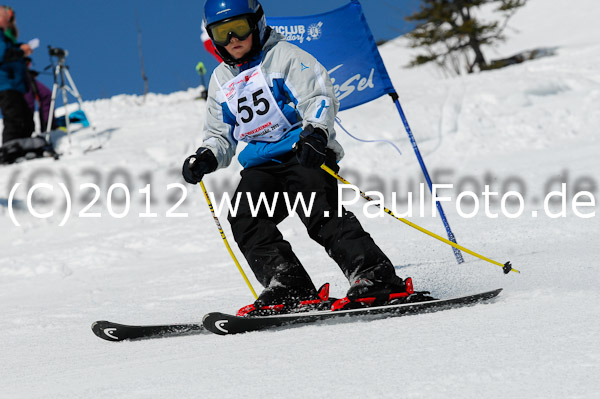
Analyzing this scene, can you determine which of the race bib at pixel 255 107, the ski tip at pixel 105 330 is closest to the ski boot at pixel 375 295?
the race bib at pixel 255 107

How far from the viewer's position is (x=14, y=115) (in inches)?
438

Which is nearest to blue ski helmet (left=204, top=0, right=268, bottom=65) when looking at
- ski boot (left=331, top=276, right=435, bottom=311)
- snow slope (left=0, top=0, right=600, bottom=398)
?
ski boot (left=331, top=276, right=435, bottom=311)

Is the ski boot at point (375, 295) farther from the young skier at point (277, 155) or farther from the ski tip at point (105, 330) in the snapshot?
the ski tip at point (105, 330)

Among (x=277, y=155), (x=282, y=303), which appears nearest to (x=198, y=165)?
(x=277, y=155)

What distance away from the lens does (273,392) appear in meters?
1.84

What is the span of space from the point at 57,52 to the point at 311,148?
942cm

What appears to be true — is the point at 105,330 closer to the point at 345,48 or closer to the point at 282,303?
the point at 282,303

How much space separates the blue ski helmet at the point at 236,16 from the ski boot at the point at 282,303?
3.87 ft

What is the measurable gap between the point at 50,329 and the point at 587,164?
6.69 meters

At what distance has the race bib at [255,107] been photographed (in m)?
3.19

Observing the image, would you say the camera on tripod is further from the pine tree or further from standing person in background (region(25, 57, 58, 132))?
the pine tree

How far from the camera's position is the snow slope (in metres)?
1.95

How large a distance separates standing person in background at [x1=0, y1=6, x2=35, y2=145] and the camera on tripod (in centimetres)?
49

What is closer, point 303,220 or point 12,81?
point 303,220
